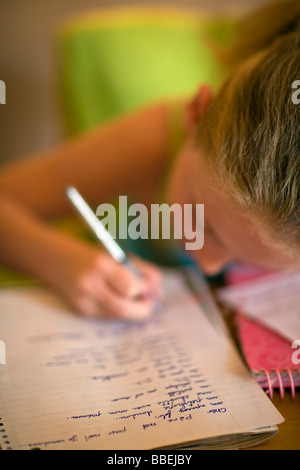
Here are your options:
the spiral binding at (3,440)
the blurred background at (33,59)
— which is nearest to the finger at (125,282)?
the spiral binding at (3,440)

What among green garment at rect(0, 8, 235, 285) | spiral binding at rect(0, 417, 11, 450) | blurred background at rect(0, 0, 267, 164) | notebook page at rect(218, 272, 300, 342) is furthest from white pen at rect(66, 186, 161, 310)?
blurred background at rect(0, 0, 267, 164)

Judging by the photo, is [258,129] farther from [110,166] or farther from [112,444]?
[110,166]

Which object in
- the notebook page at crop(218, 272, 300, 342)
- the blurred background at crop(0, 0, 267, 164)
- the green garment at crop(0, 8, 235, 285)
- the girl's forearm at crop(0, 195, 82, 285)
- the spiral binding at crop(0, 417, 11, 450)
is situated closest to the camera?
the spiral binding at crop(0, 417, 11, 450)

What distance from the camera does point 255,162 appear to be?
421 millimetres

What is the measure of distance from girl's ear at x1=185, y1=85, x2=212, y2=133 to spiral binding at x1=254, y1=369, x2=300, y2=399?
1.06 feet

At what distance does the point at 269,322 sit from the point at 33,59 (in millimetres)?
1428

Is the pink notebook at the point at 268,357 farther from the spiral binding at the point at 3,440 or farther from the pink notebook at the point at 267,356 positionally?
the spiral binding at the point at 3,440

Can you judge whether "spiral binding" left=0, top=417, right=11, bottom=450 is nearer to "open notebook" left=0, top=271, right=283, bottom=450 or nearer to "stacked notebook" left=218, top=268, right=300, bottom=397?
"open notebook" left=0, top=271, right=283, bottom=450

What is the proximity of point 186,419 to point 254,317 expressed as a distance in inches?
8.4

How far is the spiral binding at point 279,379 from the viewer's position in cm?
46

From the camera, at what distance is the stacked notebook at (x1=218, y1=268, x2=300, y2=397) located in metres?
0.47

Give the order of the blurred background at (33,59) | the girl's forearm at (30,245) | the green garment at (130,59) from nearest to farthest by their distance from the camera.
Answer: the girl's forearm at (30,245) → the green garment at (130,59) → the blurred background at (33,59)

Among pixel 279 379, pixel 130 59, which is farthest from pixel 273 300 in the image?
pixel 130 59

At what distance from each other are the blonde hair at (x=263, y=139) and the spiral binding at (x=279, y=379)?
0.46 ft
